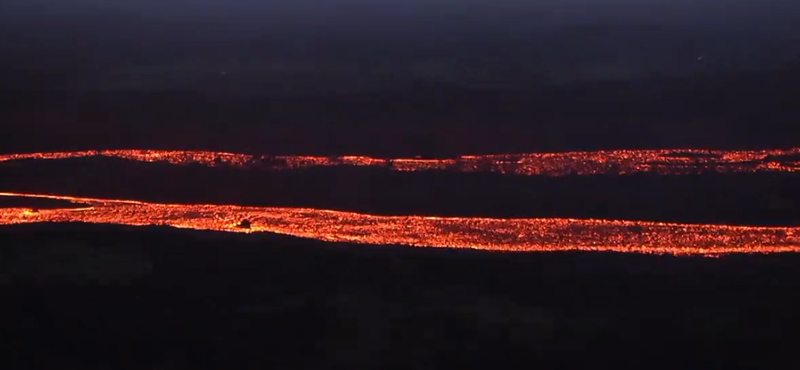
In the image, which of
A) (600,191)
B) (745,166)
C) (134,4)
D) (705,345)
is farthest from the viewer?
(134,4)

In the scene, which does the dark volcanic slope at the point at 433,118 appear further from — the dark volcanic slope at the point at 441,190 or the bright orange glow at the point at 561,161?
the dark volcanic slope at the point at 441,190

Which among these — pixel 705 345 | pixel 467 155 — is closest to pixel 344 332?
pixel 705 345

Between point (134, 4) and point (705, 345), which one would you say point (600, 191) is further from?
point (134, 4)

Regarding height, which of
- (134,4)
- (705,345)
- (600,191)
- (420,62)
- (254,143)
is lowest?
(705,345)

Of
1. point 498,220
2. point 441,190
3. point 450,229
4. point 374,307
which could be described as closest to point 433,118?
point 441,190

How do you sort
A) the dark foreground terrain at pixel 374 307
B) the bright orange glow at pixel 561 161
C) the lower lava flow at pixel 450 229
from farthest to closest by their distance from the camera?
the bright orange glow at pixel 561 161
the lower lava flow at pixel 450 229
the dark foreground terrain at pixel 374 307

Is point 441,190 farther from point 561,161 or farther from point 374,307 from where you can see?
point 374,307

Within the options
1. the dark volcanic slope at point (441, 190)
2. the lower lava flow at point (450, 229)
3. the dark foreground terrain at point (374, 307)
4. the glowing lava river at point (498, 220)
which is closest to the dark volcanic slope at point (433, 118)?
the glowing lava river at point (498, 220)
